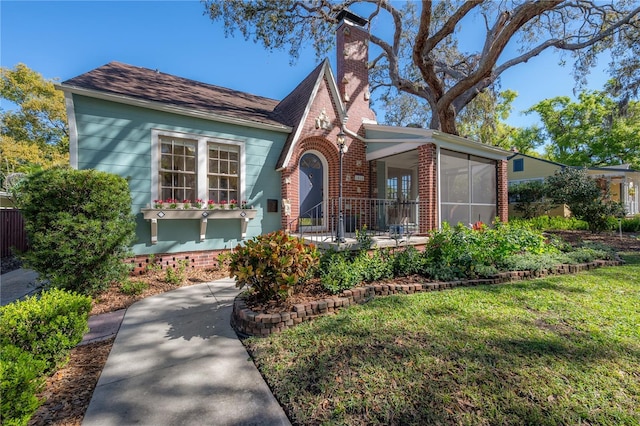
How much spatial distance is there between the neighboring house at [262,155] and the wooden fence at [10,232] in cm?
636

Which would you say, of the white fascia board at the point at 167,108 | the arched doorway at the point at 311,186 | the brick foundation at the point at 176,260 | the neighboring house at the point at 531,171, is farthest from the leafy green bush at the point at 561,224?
the brick foundation at the point at 176,260

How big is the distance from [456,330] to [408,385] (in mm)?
1289

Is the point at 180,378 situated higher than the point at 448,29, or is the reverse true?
the point at 448,29

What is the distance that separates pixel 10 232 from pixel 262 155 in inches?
374

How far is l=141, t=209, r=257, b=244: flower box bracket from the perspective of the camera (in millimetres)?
5922

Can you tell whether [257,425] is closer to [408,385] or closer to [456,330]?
[408,385]

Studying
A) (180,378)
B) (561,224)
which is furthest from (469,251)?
(561,224)

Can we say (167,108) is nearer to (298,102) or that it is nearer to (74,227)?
(74,227)

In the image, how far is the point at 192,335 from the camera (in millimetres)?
3471

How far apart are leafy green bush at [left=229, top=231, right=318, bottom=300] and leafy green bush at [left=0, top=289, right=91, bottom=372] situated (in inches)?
68.6

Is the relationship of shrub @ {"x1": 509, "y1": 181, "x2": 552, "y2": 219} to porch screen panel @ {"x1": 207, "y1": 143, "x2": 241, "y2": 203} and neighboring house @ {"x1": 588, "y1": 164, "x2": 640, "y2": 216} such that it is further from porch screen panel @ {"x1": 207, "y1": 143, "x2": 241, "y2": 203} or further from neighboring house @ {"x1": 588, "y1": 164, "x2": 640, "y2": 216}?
porch screen panel @ {"x1": 207, "y1": 143, "x2": 241, "y2": 203}

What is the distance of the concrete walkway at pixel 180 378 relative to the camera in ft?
6.95

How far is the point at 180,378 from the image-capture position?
259 centimetres

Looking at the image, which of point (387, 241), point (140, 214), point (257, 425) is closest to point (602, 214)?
point (387, 241)
